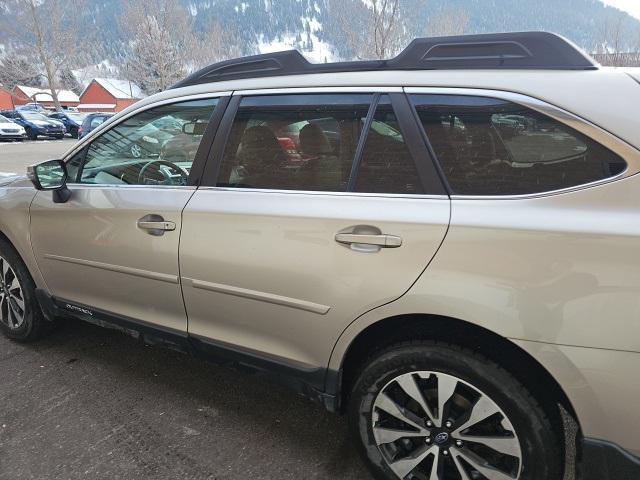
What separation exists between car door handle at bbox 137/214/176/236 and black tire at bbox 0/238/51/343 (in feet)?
4.25

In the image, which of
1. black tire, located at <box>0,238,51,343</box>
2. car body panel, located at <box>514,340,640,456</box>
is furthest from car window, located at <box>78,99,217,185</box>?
car body panel, located at <box>514,340,640,456</box>

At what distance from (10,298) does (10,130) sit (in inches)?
982

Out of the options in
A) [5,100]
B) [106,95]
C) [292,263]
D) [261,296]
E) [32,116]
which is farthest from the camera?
[106,95]

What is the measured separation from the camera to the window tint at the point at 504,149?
5.44 ft

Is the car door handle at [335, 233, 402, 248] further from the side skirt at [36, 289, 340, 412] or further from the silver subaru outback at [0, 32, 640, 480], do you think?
the side skirt at [36, 289, 340, 412]

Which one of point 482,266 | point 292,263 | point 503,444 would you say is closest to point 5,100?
Result: point 292,263

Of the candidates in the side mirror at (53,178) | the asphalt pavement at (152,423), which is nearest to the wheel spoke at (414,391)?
the asphalt pavement at (152,423)

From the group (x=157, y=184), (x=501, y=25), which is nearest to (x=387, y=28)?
(x=157, y=184)

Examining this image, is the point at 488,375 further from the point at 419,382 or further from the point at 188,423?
the point at 188,423

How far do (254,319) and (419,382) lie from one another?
775mm

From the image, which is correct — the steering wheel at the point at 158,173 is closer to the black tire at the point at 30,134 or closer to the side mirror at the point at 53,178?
the side mirror at the point at 53,178

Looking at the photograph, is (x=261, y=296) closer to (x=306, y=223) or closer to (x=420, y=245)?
(x=306, y=223)

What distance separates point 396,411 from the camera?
197cm

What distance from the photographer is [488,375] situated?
175 cm
